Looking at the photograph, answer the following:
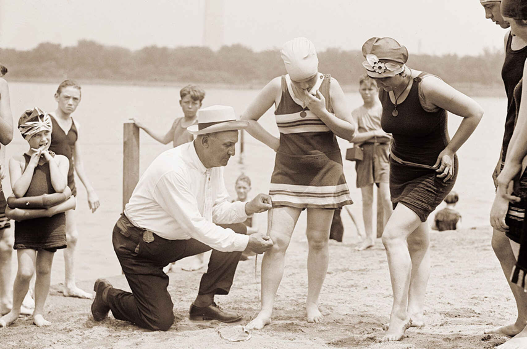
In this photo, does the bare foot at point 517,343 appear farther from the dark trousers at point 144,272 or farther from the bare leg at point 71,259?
the bare leg at point 71,259

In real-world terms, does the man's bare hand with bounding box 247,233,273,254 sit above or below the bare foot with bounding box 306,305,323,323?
above

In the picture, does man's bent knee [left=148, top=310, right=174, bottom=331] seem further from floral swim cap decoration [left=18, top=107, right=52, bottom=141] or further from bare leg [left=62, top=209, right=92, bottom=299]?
bare leg [left=62, top=209, right=92, bottom=299]

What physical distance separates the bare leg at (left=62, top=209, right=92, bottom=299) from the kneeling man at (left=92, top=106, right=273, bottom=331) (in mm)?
1138

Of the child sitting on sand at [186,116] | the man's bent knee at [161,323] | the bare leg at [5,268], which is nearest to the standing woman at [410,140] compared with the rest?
the man's bent knee at [161,323]

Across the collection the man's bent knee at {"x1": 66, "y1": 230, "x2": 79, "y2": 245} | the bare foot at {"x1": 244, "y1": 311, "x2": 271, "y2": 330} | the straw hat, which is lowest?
the bare foot at {"x1": 244, "y1": 311, "x2": 271, "y2": 330}

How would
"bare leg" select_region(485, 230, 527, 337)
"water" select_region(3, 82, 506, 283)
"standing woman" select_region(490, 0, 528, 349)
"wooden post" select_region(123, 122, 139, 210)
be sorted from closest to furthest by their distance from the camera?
"standing woman" select_region(490, 0, 528, 349) < "bare leg" select_region(485, 230, 527, 337) < "wooden post" select_region(123, 122, 139, 210) < "water" select_region(3, 82, 506, 283)

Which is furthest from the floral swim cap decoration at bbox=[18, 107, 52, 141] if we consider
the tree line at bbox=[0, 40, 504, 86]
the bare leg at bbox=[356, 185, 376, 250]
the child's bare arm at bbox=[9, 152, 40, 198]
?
the tree line at bbox=[0, 40, 504, 86]

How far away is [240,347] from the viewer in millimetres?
3703

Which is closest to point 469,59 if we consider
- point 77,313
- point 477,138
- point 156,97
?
point 477,138

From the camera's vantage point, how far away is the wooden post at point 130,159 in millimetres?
6539

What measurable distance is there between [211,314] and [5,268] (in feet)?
5.14

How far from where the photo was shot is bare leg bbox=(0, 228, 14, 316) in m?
4.95

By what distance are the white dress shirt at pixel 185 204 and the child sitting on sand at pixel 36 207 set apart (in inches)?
23.3

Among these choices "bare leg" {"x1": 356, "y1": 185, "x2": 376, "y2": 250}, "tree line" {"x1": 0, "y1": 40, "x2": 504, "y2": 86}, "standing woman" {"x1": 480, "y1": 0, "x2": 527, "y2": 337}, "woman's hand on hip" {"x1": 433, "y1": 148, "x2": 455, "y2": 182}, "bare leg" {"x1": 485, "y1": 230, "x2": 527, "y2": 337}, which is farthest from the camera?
"tree line" {"x1": 0, "y1": 40, "x2": 504, "y2": 86}
